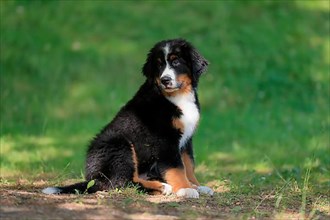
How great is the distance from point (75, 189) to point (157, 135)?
95cm

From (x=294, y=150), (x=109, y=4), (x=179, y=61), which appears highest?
(x=109, y=4)

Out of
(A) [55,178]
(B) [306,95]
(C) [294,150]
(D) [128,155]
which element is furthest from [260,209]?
(B) [306,95]

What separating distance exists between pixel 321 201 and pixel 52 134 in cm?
585

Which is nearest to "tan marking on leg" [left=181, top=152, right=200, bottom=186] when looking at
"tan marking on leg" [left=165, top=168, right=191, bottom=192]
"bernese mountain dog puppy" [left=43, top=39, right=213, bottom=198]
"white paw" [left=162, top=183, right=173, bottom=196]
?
"bernese mountain dog puppy" [left=43, top=39, right=213, bottom=198]

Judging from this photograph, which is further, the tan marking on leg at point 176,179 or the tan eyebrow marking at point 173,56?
the tan eyebrow marking at point 173,56

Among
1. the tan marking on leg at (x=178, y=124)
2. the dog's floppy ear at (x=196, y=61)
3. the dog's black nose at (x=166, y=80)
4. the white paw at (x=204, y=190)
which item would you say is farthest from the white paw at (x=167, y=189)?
the dog's floppy ear at (x=196, y=61)

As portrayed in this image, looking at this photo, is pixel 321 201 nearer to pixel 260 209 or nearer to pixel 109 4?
pixel 260 209

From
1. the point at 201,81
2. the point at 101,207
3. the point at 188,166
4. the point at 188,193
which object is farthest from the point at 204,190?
the point at 201,81

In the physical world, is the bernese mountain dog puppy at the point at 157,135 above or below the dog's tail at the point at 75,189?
above

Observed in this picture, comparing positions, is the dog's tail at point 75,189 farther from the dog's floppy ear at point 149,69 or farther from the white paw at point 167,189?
the dog's floppy ear at point 149,69

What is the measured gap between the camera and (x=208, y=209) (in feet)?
20.5

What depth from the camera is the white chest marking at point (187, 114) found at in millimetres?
7191

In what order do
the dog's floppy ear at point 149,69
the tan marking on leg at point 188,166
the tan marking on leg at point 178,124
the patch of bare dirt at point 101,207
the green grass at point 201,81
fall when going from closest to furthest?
the patch of bare dirt at point 101,207, the tan marking on leg at point 178,124, the dog's floppy ear at point 149,69, the tan marking on leg at point 188,166, the green grass at point 201,81

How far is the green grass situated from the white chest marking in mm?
1554
